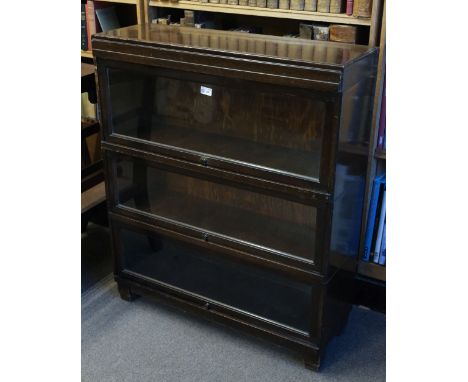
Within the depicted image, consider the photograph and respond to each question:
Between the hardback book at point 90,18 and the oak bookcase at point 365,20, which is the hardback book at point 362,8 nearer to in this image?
the oak bookcase at point 365,20

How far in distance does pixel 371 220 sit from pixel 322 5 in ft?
2.37

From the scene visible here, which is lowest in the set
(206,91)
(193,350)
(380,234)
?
(193,350)

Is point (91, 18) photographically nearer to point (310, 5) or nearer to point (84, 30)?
point (84, 30)

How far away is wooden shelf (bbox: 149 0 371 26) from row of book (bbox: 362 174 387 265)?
1.70 ft

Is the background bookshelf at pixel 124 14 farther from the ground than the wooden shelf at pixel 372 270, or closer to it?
farther from the ground

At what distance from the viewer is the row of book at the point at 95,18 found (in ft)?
6.99

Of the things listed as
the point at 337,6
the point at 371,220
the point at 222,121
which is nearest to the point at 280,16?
the point at 337,6

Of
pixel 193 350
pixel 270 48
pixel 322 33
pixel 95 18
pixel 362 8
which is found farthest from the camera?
pixel 95 18

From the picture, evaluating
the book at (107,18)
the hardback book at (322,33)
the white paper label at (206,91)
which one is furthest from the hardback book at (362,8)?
the book at (107,18)

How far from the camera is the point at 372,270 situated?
1.85 m

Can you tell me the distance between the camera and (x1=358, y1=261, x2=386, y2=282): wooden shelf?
6.02 feet

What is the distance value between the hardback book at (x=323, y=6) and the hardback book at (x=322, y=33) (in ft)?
0.19

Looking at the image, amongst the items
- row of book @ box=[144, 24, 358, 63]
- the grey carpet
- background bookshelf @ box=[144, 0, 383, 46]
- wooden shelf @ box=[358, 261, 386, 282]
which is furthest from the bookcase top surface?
the grey carpet
